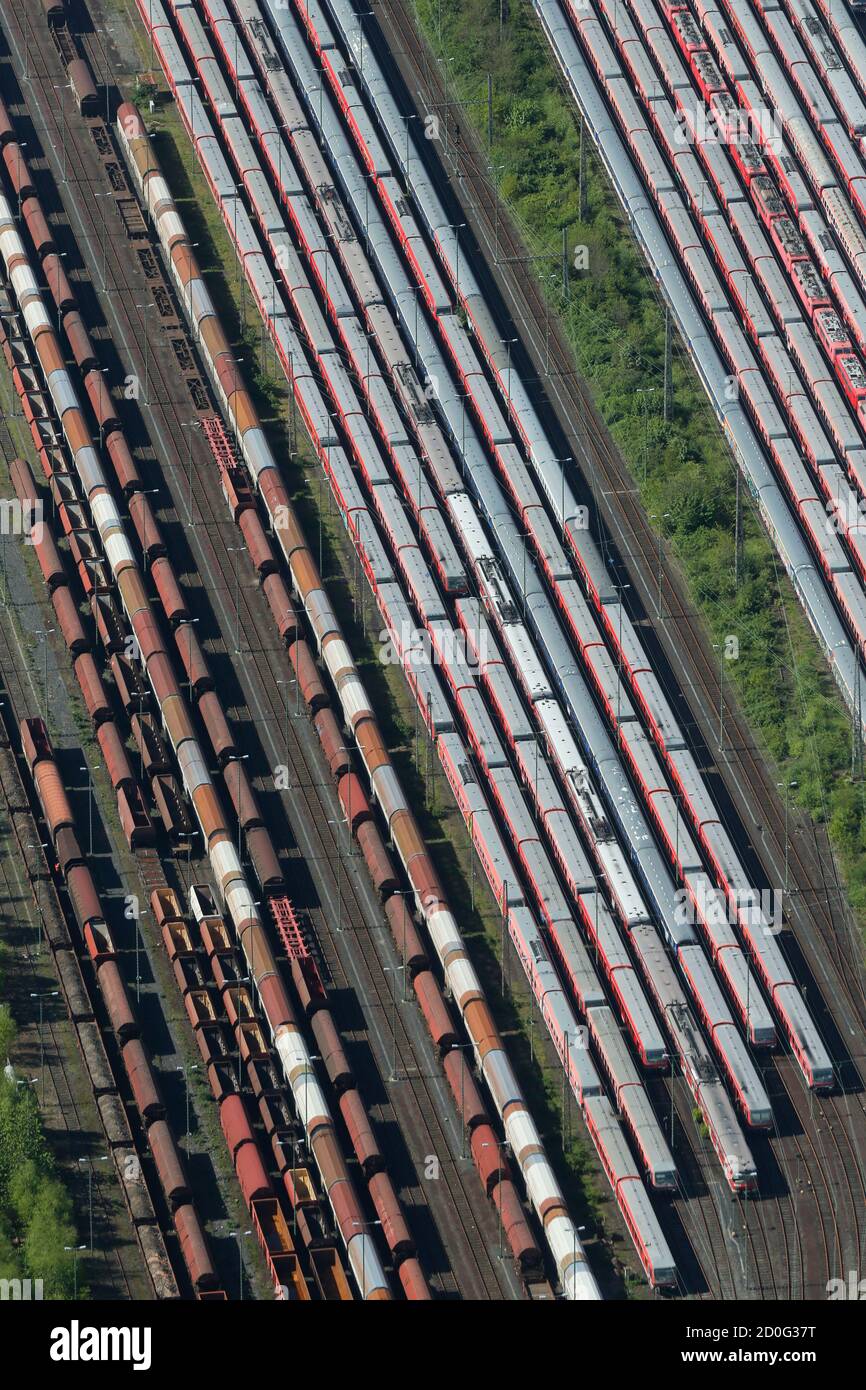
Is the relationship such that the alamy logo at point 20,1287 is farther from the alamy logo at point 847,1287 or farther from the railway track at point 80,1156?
the alamy logo at point 847,1287

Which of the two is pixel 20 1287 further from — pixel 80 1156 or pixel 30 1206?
pixel 80 1156
